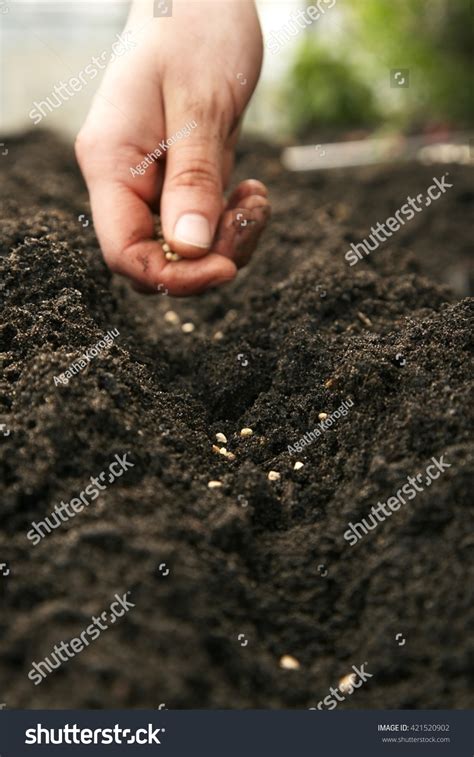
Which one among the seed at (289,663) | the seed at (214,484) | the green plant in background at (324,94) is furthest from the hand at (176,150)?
the green plant in background at (324,94)

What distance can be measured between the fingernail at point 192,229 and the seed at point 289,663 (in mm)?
1192

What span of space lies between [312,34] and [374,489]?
20.8 feet

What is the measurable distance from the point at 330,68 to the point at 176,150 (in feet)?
15.1

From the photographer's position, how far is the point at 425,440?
5.03 ft

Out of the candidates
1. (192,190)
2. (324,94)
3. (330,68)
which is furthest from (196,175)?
(330,68)

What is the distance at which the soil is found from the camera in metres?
1.21

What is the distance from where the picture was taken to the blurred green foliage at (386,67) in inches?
220

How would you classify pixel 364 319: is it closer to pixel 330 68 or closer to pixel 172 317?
pixel 172 317

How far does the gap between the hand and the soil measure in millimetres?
178

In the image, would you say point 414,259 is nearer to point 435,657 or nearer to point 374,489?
point 374,489

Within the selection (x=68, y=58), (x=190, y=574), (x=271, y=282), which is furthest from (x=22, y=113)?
(x=190, y=574)

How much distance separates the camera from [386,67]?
605 cm

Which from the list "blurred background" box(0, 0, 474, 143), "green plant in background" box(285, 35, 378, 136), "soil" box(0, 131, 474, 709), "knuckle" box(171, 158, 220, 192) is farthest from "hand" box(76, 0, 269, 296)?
"green plant in background" box(285, 35, 378, 136)

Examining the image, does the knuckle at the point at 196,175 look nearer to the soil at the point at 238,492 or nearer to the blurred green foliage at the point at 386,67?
the soil at the point at 238,492
